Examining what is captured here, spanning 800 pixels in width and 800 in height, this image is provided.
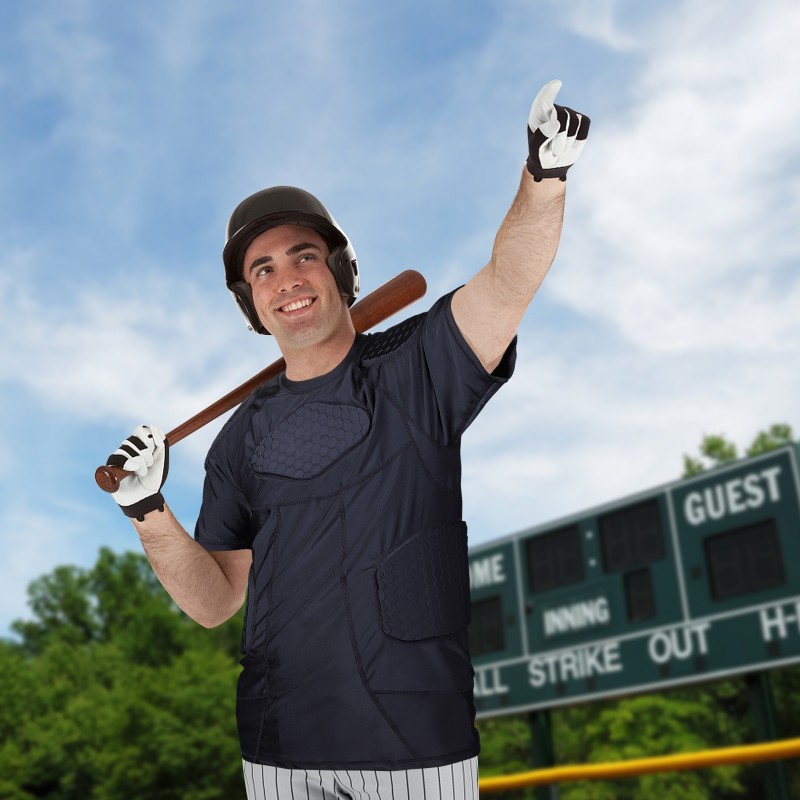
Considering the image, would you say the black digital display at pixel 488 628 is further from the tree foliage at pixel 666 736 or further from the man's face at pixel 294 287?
the man's face at pixel 294 287

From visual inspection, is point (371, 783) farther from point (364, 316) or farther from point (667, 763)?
point (667, 763)

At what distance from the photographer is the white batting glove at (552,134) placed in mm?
1581

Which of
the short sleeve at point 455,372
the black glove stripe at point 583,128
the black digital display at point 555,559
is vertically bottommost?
the short sleeve at point 455,372

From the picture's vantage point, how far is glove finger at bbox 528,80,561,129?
158cm

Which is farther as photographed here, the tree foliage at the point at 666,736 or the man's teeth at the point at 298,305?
the tree foliage at the point at 666,736

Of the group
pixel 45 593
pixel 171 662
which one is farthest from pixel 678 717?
pixel 45 593

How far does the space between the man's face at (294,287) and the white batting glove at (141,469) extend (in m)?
0.34

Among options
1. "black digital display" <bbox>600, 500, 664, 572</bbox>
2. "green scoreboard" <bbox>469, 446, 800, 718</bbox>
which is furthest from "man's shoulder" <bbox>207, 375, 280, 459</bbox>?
"black digital display" <bbox>600, 500, 664, 572</bbox>

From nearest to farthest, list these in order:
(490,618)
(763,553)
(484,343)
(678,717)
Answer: (484,343) → (763,553) → (490,618) → (678,717)

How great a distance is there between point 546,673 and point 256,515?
35.2 ft

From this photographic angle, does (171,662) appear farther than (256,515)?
Yes

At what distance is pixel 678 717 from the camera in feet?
62.2

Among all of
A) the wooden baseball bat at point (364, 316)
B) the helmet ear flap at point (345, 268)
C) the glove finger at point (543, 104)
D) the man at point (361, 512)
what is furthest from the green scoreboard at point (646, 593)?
the glove finger at point (543, 104)

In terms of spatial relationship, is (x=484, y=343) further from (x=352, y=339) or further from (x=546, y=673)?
(x=546, y=673)
